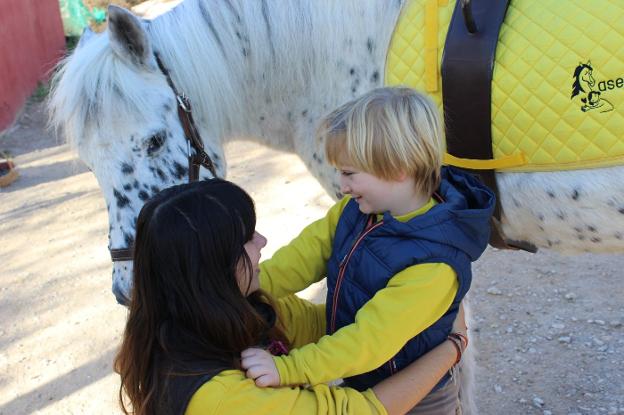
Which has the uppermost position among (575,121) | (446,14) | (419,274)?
(446,14)

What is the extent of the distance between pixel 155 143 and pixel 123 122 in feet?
0.36

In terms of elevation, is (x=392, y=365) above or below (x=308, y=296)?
above

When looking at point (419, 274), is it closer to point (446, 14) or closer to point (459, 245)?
point (459, 245)

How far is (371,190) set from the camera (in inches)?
51.9

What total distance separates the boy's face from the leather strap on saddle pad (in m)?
Result: 0.48

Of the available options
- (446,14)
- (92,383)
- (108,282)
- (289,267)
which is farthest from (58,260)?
(446,14)

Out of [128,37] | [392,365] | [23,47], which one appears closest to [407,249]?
[392,365]

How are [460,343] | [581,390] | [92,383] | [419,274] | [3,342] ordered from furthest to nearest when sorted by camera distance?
[3,342], [92,383], [581,390], [460,343], [419,274]

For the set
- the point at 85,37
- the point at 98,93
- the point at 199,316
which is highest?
the point at 85,37

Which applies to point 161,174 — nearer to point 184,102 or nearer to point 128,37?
point 184,102

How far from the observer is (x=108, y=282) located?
4.01 meters

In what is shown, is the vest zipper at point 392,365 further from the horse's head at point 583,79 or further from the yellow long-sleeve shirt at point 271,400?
the horse's head at point 583,79

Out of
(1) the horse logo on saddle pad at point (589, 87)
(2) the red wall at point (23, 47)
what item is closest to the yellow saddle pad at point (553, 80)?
(1) the horse logo on saddle pad at point (589, 87)

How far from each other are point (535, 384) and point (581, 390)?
210 mm
